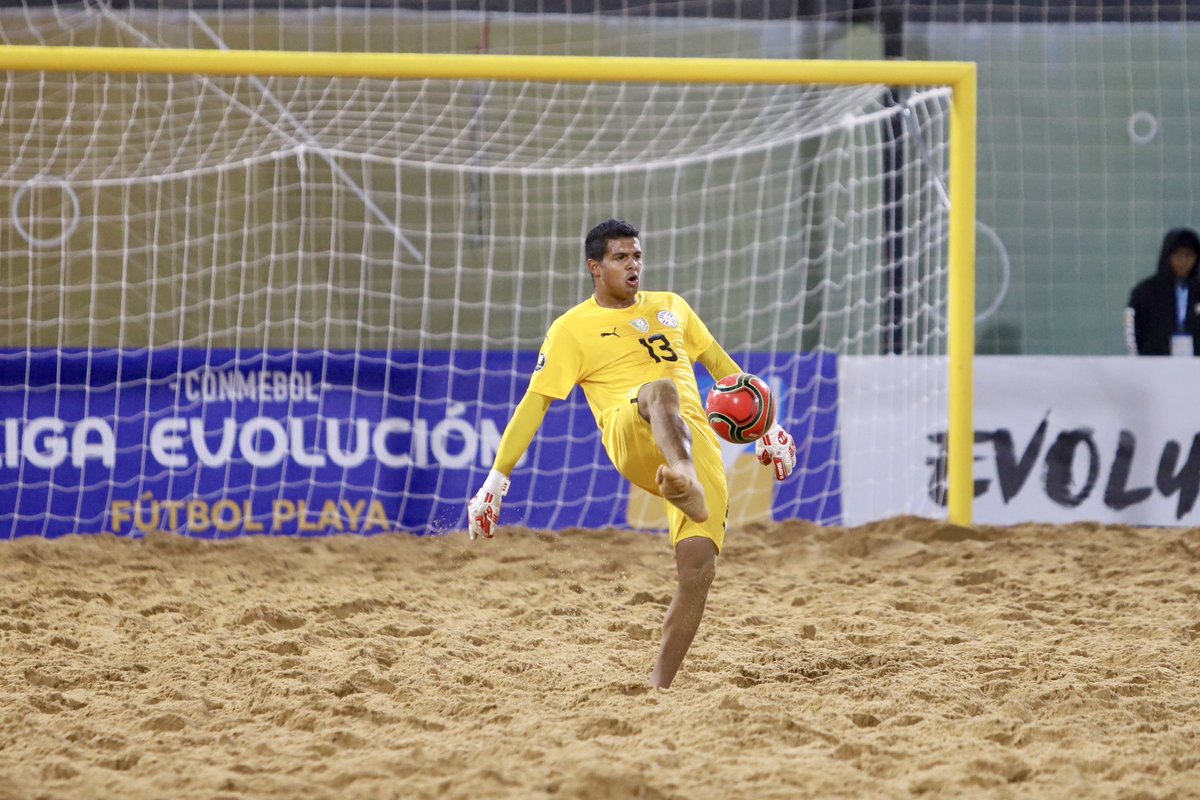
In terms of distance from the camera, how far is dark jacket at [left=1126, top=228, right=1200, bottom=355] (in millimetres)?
9414

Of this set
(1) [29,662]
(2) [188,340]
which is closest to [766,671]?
(1) [29,662]

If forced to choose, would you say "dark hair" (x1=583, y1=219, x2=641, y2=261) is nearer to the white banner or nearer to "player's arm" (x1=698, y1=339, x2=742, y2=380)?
"player's arm" (x1=698, y1=339, x2=742, y2=380)

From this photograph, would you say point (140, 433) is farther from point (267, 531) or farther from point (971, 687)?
point (971, 687)

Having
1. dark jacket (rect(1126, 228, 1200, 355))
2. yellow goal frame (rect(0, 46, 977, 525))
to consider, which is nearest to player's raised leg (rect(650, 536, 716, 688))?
yellow goal frame (rect(0, 46, 977, 525))

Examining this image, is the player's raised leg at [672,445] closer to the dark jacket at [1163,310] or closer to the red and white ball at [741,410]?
the red and white ball at [741,410]

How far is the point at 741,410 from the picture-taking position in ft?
15.7

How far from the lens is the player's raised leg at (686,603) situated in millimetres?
4691

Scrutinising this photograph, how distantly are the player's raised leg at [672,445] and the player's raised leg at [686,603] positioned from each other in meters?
0.25

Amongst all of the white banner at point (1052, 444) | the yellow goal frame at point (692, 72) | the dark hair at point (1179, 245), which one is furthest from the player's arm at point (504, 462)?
the dark hair at point (1179, 245)

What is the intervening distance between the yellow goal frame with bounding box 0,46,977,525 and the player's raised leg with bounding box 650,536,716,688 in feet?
12.6

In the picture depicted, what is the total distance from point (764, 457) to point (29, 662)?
2.99 metres

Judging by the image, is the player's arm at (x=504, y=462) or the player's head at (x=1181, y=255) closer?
the player's arm at (x=504, y=462)

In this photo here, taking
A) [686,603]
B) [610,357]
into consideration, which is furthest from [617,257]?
[686,603]

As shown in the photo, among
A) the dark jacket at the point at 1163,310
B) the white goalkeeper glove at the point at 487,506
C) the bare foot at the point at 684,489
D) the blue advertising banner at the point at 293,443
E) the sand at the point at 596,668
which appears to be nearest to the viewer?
the sand at the point at 596,668
